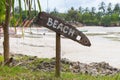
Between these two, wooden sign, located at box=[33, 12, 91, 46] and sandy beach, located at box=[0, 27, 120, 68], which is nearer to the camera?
wooden sign, located at box=[33, 12, 91, 46]

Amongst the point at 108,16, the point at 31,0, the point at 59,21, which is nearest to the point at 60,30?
the point at 59,21

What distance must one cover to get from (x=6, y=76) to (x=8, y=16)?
4.35 feet

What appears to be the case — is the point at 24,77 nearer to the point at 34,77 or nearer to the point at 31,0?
the point at 34,77

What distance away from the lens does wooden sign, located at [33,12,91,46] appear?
16.8 feet

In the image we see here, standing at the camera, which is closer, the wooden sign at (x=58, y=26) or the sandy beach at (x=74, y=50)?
the wooden sign at (x=58, y=26)

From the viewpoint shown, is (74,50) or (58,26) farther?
(74,50)

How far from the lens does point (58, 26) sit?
16.9 feet

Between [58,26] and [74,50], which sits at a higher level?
[58,26]

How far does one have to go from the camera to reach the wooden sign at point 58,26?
5109mm

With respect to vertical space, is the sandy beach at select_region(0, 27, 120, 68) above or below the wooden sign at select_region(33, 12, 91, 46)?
below

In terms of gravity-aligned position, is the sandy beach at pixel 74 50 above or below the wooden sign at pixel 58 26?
below

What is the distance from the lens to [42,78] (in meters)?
5.00

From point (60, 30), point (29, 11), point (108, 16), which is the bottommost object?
point (108, 16)

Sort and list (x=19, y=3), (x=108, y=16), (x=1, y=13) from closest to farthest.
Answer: (x=19, y=3), (x=1, y=13), (x=108, y=16)
